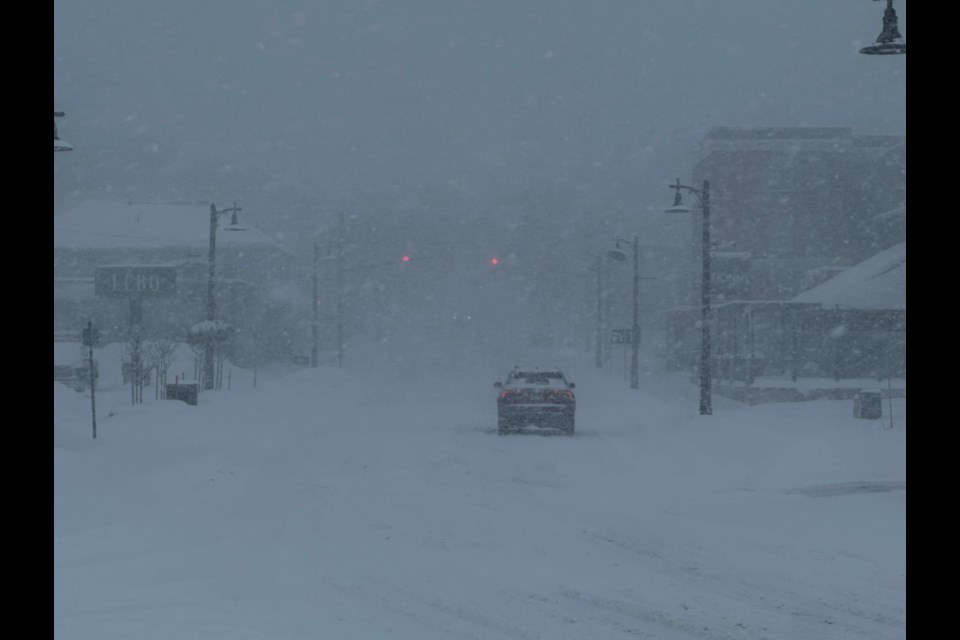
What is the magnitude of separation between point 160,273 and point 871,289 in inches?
1350

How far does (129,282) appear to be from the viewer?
176ft

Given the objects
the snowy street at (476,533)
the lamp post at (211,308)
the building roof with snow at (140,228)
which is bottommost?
the snowy street at (476,533)

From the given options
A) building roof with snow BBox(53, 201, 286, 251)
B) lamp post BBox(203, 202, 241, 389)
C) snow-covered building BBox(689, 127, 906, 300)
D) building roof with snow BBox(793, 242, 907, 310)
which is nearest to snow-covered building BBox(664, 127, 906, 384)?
snow-covered building BBox(689, 127, 906, 300)

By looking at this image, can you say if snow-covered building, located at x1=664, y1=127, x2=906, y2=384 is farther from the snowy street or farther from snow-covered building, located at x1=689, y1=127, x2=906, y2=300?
the snowy street

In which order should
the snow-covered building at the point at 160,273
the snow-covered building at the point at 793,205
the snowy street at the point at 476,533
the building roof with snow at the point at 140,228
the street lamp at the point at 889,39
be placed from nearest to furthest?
the snowy street at the point at 476,533, the street lamp at the point at 889,39, the snow-covered building at the point at 160,273, the snow-covered building at the point at 793,205, the building roof with snow at the point at 140,228

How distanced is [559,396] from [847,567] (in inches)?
533

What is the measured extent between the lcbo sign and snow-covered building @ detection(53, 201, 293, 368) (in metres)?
0.05

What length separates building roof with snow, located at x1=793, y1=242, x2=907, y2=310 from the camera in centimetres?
3575

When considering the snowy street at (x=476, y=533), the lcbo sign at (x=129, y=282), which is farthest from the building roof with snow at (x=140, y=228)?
the snowy street at (x=476, y=533)

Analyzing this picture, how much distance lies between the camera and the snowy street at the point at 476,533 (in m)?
7.87

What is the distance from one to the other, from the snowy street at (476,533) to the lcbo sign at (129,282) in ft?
101

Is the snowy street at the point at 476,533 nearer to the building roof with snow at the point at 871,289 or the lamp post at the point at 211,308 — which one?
the lamp post at the point at 211,308

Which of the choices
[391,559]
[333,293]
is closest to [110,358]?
[391,559]
